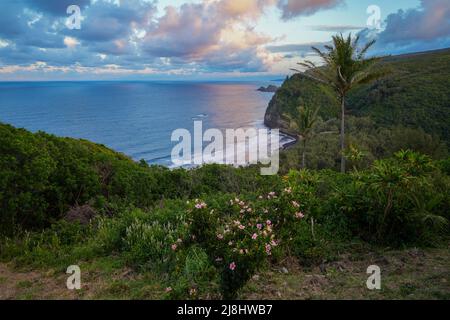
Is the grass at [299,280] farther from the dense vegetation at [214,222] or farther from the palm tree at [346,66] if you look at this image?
the palm tree at [346,66]

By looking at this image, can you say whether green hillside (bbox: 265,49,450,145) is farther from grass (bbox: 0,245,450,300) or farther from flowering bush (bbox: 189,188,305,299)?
flowering bush (bbox: 189,188,305,299)

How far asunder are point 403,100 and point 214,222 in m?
72.3

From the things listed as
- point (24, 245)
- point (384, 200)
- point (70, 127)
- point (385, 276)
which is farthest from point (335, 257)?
point (70, 127)

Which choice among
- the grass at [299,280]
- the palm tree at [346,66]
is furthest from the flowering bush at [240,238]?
the palm tree at [346,66]

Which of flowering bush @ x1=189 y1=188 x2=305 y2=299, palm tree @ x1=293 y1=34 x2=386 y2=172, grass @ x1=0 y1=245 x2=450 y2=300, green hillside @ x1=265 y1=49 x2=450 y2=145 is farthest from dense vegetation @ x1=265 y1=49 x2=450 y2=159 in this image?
flowering bush @ x1=189 y1=188 x2=305 y2=299

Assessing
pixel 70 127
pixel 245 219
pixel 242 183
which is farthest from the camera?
pixel 70 127

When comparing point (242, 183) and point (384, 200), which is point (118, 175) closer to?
point (242, 183)

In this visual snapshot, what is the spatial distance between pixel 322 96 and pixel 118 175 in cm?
8652

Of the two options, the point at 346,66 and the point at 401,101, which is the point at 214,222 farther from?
the point at 401,101

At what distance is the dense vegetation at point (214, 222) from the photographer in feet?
15.5

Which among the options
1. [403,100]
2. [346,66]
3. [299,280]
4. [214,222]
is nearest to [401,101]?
[403,100]

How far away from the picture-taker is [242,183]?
40.7 ft

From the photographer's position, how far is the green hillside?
59281 millimetres

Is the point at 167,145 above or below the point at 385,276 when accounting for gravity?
below
